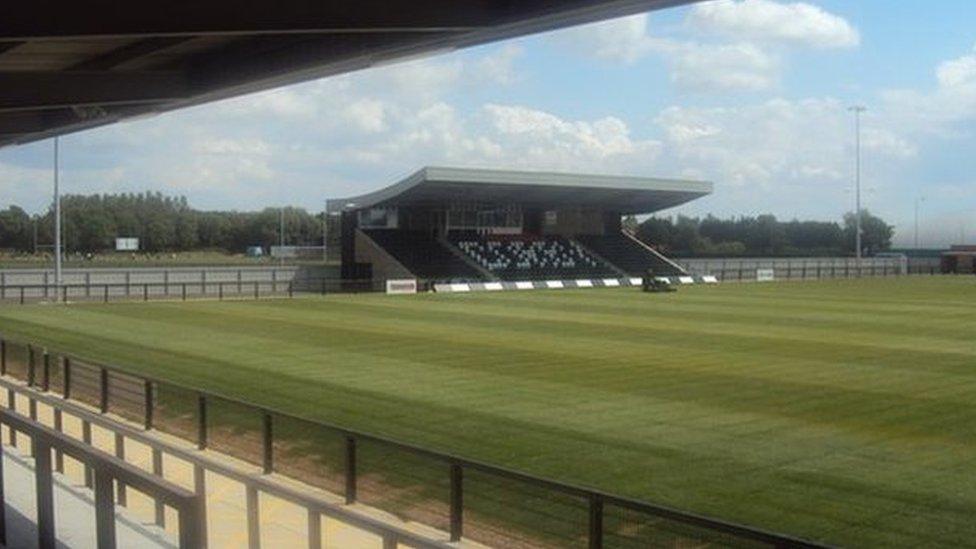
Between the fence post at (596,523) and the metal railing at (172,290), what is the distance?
44.8 meters

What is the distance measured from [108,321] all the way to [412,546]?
33.2m

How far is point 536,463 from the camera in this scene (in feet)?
43.1

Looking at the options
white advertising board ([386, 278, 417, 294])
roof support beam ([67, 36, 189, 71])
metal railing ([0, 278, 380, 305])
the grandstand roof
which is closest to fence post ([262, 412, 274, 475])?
the grandstand roof

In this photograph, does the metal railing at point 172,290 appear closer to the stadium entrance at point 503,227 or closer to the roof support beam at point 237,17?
the stadium entrance at point 503,227

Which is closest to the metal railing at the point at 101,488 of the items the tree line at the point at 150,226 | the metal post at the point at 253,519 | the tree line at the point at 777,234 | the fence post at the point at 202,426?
the metal post at the point at 253,519

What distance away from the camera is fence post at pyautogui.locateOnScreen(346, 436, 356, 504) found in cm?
1025

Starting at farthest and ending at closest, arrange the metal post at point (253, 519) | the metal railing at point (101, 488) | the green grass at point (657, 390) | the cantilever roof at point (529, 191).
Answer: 1. the cantilever roof at point (529, 191)
2. the green grass at point (657, 390)
3. the metal post at point (253, 519)
4. the metal railing at point (101, 488)

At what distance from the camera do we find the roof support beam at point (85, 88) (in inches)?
557

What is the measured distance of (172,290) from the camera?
190 ft

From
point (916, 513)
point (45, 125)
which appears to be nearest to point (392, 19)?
point (916, 513)

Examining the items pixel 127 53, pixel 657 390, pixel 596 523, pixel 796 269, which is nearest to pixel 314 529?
pixel 596 523

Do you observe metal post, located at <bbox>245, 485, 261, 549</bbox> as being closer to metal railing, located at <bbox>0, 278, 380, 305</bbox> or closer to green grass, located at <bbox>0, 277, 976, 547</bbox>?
green grass, located at <bbox>0, 277, 976, 547</bbox>

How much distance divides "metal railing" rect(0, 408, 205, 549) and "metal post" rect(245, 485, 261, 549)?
819 mm

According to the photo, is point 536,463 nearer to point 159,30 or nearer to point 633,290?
point 159,30
